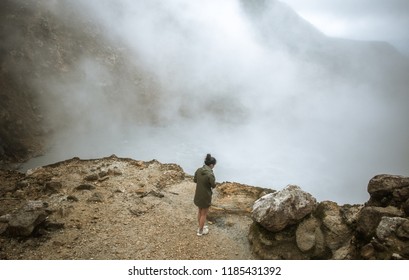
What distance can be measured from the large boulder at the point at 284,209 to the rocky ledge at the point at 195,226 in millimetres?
22

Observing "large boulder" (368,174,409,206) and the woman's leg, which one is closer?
"large boulder" (368,174,409,206)

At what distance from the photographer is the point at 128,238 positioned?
6652 mm

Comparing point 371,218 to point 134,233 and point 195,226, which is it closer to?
point 195,226

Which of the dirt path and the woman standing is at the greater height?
the woman standing

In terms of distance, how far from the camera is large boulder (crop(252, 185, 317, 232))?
20.7 feet

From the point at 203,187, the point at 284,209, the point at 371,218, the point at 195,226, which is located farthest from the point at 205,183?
the point at 371,218

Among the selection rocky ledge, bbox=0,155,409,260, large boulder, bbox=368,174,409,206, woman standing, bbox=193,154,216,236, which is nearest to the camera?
rocky ledge, bbox=0,155,409,260

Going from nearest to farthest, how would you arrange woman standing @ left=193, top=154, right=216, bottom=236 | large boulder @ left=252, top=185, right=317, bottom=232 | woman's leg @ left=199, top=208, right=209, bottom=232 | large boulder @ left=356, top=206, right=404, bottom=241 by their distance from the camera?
large boulder @ left=356, top=206, right=404, bottom=241 < large boulder @ left=252, top=185, right=317, bottom=232 < woman standing @ left=193, top=154, right=216, bottom=236 < woman's leg @ left=199, top=208, right=209, bottom=232

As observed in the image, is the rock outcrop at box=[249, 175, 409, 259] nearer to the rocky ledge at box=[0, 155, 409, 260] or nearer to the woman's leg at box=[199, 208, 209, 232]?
the rocky ledge at box=[0, 155, 409, 260]

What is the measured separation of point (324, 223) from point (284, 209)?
3.26 feet

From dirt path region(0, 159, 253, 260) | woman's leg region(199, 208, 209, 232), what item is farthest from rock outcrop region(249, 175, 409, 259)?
woman's leg region(199, 208, 209, 232)

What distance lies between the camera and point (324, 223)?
6395 millimetres

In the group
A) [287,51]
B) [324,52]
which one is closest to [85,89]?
[287,51]

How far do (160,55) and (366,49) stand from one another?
79.2 meters
